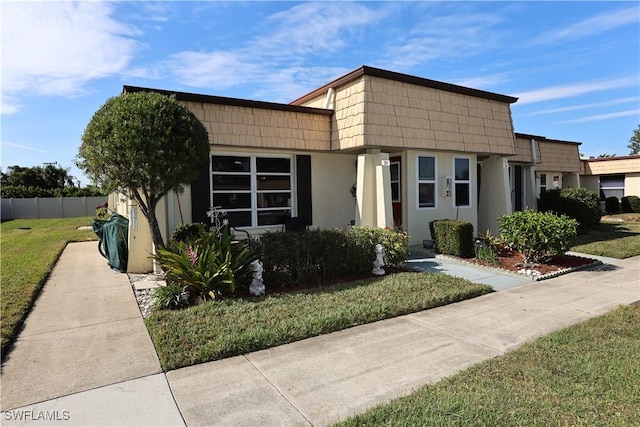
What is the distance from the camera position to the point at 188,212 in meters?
8.45

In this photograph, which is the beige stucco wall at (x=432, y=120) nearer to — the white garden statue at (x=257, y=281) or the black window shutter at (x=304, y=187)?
the black window shutter at (x=304, y=187)

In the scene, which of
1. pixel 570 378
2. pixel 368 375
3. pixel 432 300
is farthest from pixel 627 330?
pixel 368 375

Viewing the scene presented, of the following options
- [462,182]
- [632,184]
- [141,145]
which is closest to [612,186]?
[632,184]

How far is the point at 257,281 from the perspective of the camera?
5.94 meters

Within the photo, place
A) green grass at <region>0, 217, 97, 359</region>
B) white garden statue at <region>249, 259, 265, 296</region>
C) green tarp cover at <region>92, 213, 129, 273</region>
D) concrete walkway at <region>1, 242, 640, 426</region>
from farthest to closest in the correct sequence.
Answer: green tarp cover at <region>92, 213, 129, 273</region> → white garden statue at <region>249, 259, 265, 296</region> → green grass at <region>0, 217, 97, 359</region> → concrete walkway at <region>1, 242, 640, 426</region>

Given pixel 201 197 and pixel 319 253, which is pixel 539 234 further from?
pixel 201 197

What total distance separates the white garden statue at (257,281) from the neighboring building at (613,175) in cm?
2238

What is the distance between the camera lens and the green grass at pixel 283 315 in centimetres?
403

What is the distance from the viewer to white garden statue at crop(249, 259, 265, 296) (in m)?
5.90

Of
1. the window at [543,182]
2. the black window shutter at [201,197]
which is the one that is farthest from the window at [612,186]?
the black window shutter at [201,197]

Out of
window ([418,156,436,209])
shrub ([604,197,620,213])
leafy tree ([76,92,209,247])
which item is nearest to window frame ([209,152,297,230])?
leafy tree ([76,92,209,247])

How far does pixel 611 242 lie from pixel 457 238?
606 centimetres

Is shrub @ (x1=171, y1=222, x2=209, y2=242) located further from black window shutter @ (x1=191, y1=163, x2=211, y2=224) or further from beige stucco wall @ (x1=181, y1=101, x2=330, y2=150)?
beige stucco wall @ (x1=181, y1=101, x2=330, y2=150)

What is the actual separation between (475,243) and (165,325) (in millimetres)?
7506
